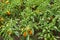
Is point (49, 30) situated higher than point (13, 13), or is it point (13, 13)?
point (13, 13)

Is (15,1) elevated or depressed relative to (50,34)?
elevated

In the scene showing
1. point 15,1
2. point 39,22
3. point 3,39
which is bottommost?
point 3,39

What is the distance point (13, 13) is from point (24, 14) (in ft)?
0.79

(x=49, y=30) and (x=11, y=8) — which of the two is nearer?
(x=49, y=30)

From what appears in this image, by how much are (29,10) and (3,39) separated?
0.67 metres

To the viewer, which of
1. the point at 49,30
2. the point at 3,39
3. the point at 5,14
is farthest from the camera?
the point at 5,14

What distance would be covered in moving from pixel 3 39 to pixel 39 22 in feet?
2.22

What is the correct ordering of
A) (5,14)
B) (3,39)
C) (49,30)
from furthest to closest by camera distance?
1. (5,14)
2. (3,39)
3. (49,30)

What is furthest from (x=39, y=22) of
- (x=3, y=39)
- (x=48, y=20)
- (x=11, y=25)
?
(x=3, y=39)

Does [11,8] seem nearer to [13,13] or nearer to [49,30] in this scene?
[13,13]

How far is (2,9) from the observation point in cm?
356

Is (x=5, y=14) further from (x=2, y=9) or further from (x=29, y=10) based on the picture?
(x=29, y=10)

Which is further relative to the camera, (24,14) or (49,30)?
(24,14)

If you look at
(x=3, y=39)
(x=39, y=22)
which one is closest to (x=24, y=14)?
(x=39, y=22)
